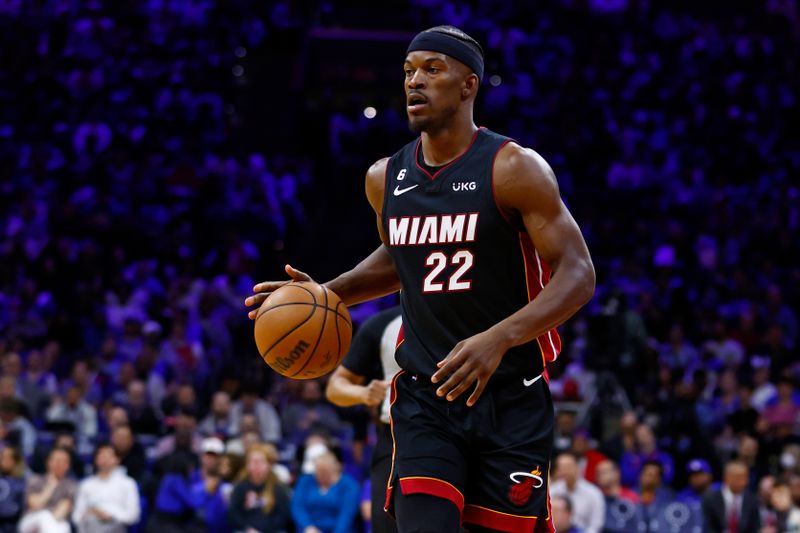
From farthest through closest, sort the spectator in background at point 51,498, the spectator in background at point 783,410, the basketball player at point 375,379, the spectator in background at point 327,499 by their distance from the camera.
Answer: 1. the spectator in background at point 783,410
2. the spectator in background at point 51,498
3. the spectator in background at point 327,499
4. the basketball player at point 375,379

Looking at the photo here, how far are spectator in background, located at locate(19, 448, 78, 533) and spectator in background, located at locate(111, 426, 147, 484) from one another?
55 centimetres

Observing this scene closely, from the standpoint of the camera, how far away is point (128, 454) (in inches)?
433

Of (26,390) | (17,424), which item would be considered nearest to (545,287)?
(17,424)

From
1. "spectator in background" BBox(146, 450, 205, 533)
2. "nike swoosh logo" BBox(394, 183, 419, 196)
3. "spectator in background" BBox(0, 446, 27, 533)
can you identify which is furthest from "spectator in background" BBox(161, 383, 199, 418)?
"nike swoosh logo" BBox(394, 183, 419, 196)

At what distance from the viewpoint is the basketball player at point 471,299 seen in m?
3.72

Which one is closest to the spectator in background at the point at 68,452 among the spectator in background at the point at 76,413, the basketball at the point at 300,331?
the spectator in background at the point at 76,413

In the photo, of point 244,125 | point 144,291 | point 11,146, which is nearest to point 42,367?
point 144,291

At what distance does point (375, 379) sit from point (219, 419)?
5835 millimetres

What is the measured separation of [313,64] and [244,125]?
72.1 inches

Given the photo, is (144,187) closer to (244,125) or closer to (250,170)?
(250,170)

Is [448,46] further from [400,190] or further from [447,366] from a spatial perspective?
[447,366]

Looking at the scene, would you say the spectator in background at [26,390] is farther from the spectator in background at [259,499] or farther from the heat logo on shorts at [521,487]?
the heat logo on shorts at [521,487]

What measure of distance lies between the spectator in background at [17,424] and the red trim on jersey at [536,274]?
834 centimetres

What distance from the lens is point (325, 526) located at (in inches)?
382
